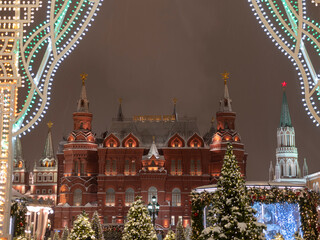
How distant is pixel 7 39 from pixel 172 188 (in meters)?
43.2

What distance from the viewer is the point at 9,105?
33.5ft

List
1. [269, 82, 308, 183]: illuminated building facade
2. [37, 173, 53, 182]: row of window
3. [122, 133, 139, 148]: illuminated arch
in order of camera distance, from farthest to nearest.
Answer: [37, 173, 53, 182]: row of window < [269, 82, 308, 183]: illuminated building facade < [122, 133, 139, 148]: illuminated arch

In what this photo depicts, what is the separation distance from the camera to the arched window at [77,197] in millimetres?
52406

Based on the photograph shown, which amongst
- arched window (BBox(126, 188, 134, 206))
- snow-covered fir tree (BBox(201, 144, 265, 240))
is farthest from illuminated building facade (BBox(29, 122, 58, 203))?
snow-covered fir tree (BBox(201, 144, 265, 240))

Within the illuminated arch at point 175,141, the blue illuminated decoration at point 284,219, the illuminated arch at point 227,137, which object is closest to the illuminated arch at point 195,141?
the illuminated arch at point 175,141

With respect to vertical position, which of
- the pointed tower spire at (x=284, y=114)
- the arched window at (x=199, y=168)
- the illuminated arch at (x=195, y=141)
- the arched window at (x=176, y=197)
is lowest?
the arched window at (x=176, y=197)

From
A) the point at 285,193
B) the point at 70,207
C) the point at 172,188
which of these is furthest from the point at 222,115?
the point at 285,193

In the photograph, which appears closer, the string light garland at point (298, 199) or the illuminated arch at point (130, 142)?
the string light garland at point (298, 199)

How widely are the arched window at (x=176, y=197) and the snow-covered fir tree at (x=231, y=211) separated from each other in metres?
42.7

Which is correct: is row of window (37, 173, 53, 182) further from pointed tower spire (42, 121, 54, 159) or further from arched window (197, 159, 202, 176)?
arched window (197, 159, 202, 176)

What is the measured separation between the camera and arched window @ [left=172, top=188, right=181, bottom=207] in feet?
170

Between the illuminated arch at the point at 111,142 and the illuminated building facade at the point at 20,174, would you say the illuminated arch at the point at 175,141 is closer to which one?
the illuminated arch at the point at 111,142

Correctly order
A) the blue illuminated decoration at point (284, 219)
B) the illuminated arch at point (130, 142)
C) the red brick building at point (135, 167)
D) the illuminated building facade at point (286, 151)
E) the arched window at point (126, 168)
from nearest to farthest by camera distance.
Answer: the blue illuminated decoration at point (284, 219) → the red brick building at point (135, 167) → the arched window at point (126, 168) → the illuminated arch at point (130, 142) → the illuminated building facade at point (286, 151)

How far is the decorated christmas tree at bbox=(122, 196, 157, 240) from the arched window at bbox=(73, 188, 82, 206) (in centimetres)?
3957
